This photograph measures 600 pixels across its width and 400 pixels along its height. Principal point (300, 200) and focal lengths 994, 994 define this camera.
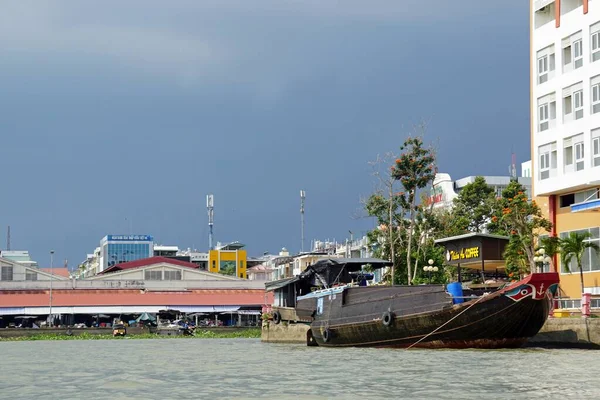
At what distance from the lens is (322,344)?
39125 mm

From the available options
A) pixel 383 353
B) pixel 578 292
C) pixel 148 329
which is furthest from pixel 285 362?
pixel 148 329

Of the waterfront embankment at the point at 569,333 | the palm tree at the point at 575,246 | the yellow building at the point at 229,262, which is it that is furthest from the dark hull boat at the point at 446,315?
the yellow building at the point at 229,262

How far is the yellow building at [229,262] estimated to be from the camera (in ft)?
402

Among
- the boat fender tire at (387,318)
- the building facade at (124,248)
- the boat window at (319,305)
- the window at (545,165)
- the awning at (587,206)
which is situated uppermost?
the building facade at (124,248)

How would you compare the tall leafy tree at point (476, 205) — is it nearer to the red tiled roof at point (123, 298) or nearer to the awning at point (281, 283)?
the red tiled roof at point (123, 298)

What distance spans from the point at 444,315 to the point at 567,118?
12.4 metres

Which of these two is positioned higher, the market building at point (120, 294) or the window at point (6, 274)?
the window at point (6, 274)

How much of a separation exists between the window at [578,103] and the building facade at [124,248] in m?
109

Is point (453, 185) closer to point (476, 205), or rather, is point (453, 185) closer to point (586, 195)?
point (476, 205)

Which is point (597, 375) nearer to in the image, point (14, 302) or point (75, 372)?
point (75, 372)

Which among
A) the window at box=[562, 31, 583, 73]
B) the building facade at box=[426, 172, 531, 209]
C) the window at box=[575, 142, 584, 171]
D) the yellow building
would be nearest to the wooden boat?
the window at box=[575, 142, 584, 171]

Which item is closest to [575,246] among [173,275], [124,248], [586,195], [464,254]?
[586,195]

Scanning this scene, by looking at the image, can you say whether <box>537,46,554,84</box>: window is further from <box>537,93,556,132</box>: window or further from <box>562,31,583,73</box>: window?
<box>562,31,583,73</box>: window

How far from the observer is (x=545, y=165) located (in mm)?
40969
